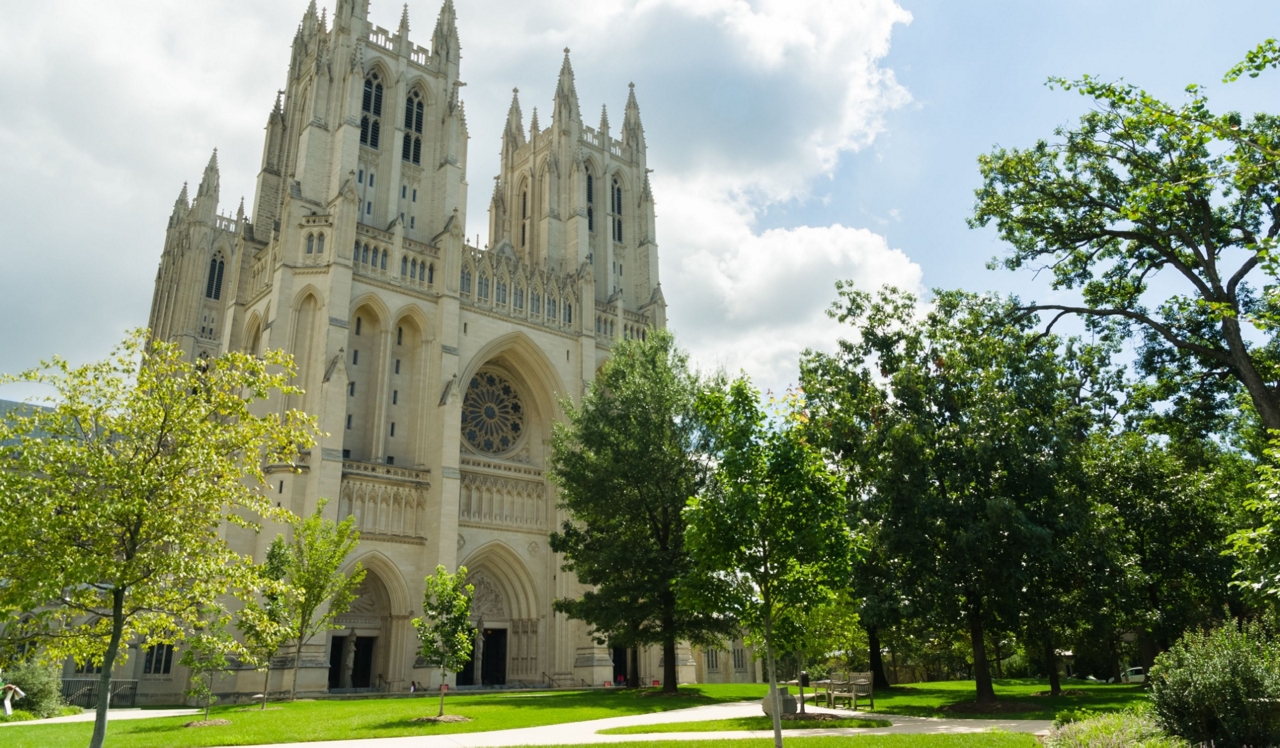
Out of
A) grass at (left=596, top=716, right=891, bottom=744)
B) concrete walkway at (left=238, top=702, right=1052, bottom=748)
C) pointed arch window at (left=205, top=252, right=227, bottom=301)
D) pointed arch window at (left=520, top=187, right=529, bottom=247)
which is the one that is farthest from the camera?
pointed arch window at (left=205, top=252, right=227, bottom=301)

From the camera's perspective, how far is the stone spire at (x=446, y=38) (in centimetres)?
4741

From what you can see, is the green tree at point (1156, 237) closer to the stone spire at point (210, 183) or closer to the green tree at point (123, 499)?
the green tree at point (123, 499)

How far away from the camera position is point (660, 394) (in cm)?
2775

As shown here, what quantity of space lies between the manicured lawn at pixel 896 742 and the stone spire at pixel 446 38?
144 feet

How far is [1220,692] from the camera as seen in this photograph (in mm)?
9422

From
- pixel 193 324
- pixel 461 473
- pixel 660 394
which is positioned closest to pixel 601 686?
pixel 461 473

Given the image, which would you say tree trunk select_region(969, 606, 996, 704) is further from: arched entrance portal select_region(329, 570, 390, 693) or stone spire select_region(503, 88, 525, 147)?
stone spire select_region(503, 88, 525, 147)

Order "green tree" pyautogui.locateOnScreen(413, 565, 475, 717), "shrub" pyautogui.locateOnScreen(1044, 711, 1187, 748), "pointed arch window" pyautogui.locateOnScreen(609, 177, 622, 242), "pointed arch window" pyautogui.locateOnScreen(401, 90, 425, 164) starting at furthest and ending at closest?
1. "pointed arch window" pyautogui.locateOnScreen(609, 177, 622, 242)
2. "pointed arch window" pyautogui.locateOnScreen(401, 90, 425, 164)
3. "green tree" pyautogui.locateOnScreen(413, 565, 475, 717)
4. "shrub" pyautogui.locateOnScreen(1044, 711, 1187, 748)

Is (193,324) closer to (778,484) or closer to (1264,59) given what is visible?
(778,484)

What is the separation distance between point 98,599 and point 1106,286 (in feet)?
73.9

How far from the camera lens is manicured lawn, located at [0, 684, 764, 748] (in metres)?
14.3

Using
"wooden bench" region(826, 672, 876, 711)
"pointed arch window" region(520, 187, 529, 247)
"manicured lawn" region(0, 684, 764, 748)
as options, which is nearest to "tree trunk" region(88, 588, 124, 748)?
"manicured lawn" region(0, 684, 764, 748)

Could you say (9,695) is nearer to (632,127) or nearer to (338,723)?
(338,723)

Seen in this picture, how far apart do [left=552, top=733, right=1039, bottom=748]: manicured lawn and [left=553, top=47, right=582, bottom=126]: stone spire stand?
1782 inches
